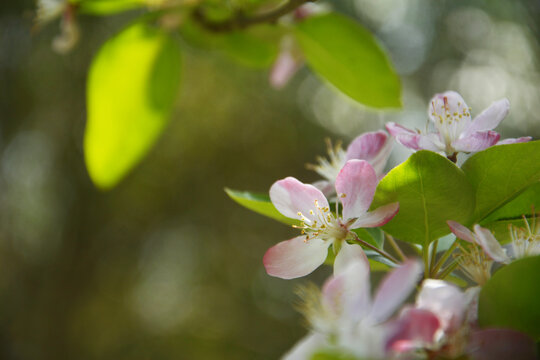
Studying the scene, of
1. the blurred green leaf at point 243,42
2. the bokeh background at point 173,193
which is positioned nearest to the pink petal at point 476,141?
the blurred green leaf at point 243,42

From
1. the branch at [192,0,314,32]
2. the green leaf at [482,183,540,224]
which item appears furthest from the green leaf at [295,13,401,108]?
the green leaf at [482,183,540,224]

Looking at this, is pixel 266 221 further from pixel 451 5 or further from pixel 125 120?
pixel 125 120

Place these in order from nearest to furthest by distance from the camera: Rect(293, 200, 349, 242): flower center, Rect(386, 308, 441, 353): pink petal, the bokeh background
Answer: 1. Rect(386, 308, 441, 353): pink petal
2. Rect(293, 200, 349, 242): flower center
3. the bokeh background

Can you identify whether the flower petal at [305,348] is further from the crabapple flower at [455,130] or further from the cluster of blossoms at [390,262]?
the crabapple flower at [455,130]

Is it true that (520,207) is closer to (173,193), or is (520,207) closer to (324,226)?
(324,226)

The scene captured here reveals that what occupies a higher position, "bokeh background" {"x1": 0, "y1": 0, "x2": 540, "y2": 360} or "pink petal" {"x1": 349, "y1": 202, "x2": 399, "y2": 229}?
"pink petal" {"x1": 349, "y1": 202, "x2": 399, "y2": 229}

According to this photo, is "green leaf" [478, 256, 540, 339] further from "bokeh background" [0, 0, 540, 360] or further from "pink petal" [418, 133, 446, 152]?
"bokeh background" [0, 0, 540, 360]
